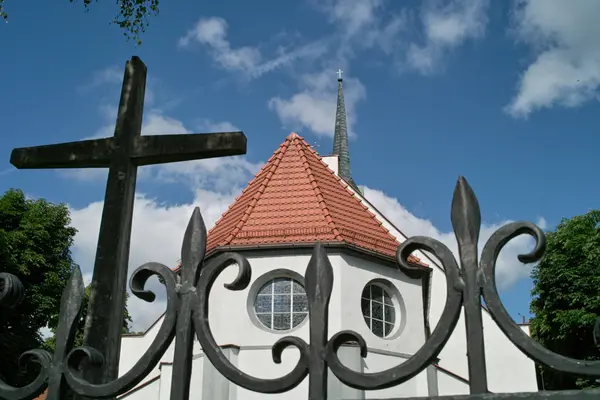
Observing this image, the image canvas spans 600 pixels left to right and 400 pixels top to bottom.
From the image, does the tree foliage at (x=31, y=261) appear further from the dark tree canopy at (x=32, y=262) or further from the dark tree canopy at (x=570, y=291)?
the dark tree canopy at (x=570, y=291)

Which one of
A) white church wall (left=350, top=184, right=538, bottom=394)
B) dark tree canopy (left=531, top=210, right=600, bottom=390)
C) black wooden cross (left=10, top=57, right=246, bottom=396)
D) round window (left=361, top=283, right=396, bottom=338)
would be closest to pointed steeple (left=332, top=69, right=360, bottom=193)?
dark tree canopy (left=531, top=210, right=600, bottom=390)

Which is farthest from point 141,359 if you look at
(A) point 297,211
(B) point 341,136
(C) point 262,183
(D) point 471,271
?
(B) point 341,136

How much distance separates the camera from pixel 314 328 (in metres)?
1.98

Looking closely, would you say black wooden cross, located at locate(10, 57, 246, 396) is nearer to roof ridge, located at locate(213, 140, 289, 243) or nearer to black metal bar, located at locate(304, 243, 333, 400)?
black metal bar, located at locate(304, 243, 333, 400)

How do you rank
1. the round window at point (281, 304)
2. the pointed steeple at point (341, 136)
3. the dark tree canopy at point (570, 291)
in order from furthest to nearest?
the pointed steeple at point (341, 136) → the dark tree canopy at point (570, 291) → the round window at point (281, 304)

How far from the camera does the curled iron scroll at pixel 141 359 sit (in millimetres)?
2102

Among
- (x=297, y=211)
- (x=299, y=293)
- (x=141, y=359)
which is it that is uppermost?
(x=297, y=211)

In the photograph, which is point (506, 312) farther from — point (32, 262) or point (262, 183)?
point (32, 262)

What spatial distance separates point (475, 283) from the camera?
1.89 meters

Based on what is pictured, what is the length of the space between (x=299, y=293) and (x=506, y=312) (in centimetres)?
1175

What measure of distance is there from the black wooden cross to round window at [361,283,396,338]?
11.5m

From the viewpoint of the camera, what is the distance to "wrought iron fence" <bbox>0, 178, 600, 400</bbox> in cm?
184

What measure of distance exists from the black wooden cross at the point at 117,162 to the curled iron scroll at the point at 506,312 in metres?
1.21

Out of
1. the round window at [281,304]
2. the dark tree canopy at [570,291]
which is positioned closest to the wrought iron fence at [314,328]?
the round window at [281,304]
